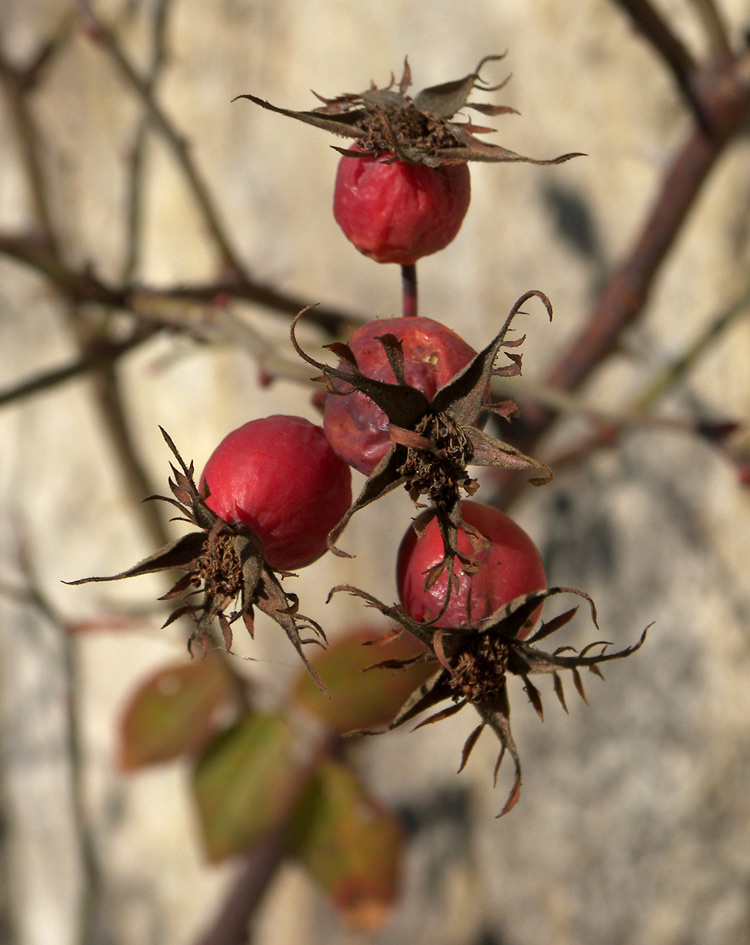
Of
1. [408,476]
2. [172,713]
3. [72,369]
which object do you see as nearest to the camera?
[408,476]

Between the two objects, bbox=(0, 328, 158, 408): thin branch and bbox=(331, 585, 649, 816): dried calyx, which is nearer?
bbox=(331, 585, 649, 816): dried calyx

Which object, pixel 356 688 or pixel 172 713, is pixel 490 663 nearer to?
pixel 356 688

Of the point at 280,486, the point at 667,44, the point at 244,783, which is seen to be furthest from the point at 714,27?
the point at 244,783

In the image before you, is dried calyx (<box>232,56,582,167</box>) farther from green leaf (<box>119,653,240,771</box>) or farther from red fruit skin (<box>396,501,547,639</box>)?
green leaf (<box>119,653,240,771</box>)

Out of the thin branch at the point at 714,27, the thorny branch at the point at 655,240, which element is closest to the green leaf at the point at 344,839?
the thorny branch at the point at 655,240

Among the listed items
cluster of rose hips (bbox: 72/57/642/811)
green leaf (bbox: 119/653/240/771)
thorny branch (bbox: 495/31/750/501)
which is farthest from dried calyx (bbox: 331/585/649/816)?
green leaf (bbox: 119/653/240/771)

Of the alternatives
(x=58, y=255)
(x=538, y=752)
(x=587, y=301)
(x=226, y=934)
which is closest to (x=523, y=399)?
(x=587, y=301)

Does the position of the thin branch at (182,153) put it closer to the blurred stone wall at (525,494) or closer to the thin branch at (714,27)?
the blurred stone wall at (525,494)
